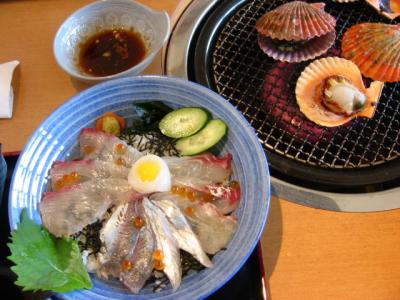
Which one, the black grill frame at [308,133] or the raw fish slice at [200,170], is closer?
the raw fish slice at [200,170]

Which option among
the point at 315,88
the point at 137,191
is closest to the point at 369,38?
the point at 315,88

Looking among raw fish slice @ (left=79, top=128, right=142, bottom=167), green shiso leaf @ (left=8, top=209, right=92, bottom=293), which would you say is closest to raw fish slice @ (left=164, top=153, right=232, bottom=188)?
raw fish slice @ (left=79, top=128, right=142, bottom=167)

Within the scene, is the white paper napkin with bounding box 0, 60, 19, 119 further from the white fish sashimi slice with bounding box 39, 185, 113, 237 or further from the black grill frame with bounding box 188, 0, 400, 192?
the black grill frame with bounding box 188, 0, 400, 192

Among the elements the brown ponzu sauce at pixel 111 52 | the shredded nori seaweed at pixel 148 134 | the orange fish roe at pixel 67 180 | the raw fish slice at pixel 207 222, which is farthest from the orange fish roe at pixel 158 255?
the brown ponzu sauce at pixel 111 52

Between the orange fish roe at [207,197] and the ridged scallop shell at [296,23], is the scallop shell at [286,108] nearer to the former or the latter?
the ridged scallop shell at [296,23]

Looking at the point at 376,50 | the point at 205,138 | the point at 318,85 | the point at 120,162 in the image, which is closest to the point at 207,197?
the point at 205,138

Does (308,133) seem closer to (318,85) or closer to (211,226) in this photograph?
(318,85)

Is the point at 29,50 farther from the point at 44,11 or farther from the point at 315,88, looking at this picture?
the point at 315,88
